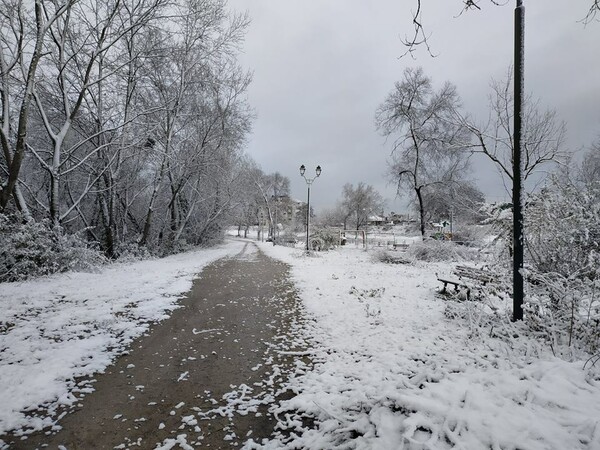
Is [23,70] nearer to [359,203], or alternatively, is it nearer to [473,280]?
[473,280]

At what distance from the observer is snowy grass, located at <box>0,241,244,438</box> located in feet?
10.1

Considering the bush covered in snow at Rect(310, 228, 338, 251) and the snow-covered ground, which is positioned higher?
the bush covered in snow at Rect(310, 228, 338, 251)

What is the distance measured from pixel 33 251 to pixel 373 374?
8.90 m

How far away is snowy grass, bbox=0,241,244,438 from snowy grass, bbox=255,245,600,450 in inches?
92.2

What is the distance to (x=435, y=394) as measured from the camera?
9.09 ft

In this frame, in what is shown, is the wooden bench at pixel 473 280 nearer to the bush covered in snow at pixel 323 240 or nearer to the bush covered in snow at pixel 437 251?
the bush covered in snow at pixel 437 251

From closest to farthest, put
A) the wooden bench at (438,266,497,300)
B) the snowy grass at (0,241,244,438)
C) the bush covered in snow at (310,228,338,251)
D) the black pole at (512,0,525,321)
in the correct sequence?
the snowy grass at (0,241,244,438) < the black pole at (512,0,525,321) < the wooden bench at (438,266,497,300) < the bush covered in snow at (310,228,338,251)

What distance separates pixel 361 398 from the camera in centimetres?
306

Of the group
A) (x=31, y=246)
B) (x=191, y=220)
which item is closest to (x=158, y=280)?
(x=31, y=246)

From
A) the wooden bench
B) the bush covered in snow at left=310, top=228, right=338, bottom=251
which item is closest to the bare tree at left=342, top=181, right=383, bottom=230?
the bush covered in snow at left=310, top=228, right=338, bottom=251

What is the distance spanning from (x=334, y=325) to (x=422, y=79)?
19105 millimetres

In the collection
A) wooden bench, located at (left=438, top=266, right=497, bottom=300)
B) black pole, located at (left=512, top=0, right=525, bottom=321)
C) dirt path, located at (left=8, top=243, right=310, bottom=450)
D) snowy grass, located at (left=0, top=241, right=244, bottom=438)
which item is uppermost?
black pole, located at (left=512, top=0, right=525, bottom=321)

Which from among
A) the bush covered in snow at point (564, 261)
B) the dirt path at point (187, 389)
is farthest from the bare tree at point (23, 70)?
the bush covered in snow at point (564, 261)

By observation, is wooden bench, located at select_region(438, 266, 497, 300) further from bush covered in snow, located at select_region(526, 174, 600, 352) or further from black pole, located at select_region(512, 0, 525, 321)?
black pole, located at select_region(512, 0, 525, 321)
